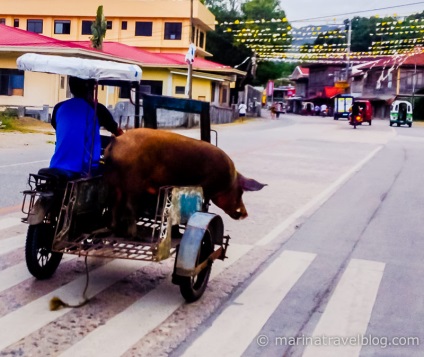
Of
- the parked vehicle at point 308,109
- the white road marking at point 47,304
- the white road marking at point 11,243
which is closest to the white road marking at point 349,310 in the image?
the white road marking at point 47,304

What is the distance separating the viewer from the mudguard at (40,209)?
222 inches

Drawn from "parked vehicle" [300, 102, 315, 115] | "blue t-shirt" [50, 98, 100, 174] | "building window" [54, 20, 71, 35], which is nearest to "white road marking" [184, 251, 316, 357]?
"blue t-shirt" [50, 98, 100, 174]

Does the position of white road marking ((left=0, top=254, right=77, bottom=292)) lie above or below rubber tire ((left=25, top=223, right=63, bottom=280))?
below

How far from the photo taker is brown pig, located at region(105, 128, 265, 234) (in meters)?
5.53

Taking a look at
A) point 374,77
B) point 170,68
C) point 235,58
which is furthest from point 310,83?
point 170,68

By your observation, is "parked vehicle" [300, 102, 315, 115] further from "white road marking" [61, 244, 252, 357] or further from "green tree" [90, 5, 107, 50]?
"white road marking" [61, 244, 252, 357]

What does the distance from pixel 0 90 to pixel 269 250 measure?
30675 mm

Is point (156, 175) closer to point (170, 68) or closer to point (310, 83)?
point (170, 68)

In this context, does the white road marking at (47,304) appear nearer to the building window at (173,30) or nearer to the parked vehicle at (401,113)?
the building window at (173,30)

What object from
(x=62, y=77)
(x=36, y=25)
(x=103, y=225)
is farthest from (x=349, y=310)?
(x=36, y=25)

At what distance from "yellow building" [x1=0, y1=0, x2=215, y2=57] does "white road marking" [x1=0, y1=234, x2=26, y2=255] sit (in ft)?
144

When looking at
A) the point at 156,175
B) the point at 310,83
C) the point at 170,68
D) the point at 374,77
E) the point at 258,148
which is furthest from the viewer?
the point at 310,83

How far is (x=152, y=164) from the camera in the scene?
219 inches

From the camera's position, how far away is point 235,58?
6662 cm
